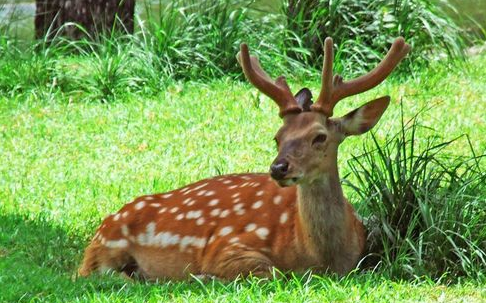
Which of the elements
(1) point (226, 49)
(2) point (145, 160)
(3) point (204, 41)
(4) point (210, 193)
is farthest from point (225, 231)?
(3) point (204, 41)

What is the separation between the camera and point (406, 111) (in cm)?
1182

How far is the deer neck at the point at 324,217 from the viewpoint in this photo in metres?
7.18

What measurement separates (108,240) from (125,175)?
220 centimetres

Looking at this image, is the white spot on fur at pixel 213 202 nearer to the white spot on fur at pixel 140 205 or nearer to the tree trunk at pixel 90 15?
the white spot on fur at pixel 140 205

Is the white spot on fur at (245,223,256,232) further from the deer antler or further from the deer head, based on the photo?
the deer antler

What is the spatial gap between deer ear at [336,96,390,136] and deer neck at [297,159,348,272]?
0.26 m

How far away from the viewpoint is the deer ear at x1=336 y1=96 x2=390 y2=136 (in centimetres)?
729

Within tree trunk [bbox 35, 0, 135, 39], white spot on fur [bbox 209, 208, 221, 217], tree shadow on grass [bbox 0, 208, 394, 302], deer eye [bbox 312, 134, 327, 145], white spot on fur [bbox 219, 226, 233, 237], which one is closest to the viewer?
tree shadow on grass [bbox 0, 208, 394, 302]

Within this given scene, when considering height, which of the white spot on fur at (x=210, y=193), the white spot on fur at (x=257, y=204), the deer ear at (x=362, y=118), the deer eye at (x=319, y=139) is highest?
the deer ear at (x=362, y=118)

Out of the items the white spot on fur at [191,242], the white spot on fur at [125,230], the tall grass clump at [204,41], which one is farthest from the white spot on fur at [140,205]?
the tall grass clump at [204,41]

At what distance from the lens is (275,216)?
749 cm

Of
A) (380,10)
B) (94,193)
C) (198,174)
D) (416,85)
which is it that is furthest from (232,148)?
(380,10)

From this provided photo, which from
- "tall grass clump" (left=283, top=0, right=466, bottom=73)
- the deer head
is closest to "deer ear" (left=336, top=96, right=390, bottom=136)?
the deer head

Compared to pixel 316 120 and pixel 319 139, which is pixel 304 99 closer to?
pixel 316 120
